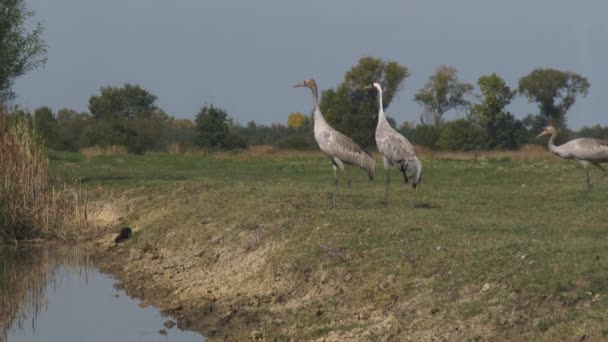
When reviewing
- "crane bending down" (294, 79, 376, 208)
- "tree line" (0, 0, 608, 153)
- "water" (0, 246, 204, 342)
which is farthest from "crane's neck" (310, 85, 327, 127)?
"tree line" (0, 0, 608, 153)

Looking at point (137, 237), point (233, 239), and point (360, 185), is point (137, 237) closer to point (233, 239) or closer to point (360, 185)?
point (233, 239)

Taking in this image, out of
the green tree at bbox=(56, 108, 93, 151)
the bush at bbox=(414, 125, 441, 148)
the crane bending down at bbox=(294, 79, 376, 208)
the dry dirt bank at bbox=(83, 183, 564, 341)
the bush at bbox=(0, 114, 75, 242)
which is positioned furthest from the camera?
the bush at bbox=(414, 125, 441, 148)

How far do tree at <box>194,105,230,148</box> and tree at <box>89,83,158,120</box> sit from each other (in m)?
20.2

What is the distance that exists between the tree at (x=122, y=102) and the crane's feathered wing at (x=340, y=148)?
74.4 metres

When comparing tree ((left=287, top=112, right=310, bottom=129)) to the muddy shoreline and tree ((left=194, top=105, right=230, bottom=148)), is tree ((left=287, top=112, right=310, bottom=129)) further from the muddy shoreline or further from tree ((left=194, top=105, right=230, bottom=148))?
the muddy shoreline

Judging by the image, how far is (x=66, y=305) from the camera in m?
16.2

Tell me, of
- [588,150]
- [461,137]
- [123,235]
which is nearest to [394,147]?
[588,150]

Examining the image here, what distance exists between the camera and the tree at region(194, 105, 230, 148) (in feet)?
236

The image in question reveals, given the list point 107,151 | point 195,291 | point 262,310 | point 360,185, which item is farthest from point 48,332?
point 107,151

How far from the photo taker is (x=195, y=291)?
15.2 meters

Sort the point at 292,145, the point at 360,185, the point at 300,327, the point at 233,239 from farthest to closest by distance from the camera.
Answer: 1. the point at 292,145
2. the point at 360,185
3. the point at 233,239
4. the point at 300,327

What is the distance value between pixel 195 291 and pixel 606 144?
1155 centimetres

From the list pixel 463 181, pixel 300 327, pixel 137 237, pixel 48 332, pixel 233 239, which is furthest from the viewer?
pixel 463 181

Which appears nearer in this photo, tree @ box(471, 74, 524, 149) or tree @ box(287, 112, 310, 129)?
tree @ box(471, 74, 524, 149)
